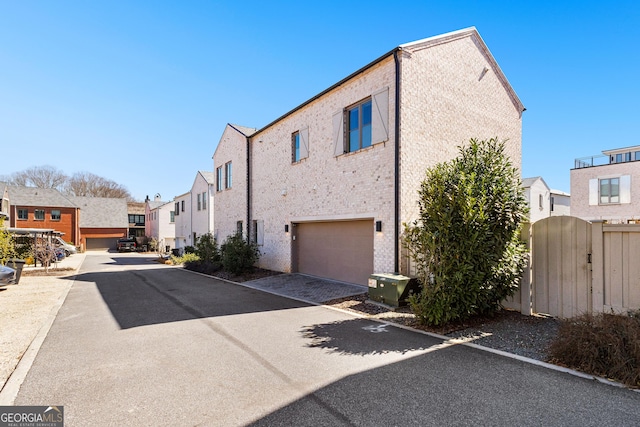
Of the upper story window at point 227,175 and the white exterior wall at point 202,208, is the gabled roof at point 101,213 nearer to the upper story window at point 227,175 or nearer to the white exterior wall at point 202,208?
the white exterior wall at point 202,208

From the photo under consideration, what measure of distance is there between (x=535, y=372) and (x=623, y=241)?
3.18m

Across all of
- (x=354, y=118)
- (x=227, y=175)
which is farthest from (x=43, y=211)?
(x=354, y=118)

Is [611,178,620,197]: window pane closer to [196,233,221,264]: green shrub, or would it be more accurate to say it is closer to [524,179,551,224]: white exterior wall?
[524,179,551,224]: white exterior wall

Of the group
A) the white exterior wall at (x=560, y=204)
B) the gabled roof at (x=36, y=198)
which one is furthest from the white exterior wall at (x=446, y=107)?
the gabled roof at (x=36, y=198)

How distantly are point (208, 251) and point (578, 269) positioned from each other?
1696 centimetres

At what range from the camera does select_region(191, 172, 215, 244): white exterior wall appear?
2590 centimetres

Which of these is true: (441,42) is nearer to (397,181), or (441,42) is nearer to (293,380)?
(397,181)

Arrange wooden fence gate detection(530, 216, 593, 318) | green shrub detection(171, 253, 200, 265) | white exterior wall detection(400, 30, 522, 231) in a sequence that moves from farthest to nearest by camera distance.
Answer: green shrub detection(171, 253, 200, 265)
white exterior wall detection(400, 30, 522, 231)
wooden fence gate detection(530, 216, 593, 318)

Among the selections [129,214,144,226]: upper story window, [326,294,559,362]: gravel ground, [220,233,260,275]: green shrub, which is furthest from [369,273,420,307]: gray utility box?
[129,214,144,226]: upper story window

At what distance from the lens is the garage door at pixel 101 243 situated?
4658 centimetres

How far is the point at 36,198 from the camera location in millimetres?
39500

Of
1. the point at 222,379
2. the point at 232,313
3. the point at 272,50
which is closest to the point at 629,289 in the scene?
the point at 222,379

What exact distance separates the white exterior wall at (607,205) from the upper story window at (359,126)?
20273 mm

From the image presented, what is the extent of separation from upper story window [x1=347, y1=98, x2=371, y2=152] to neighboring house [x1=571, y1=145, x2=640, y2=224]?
74.6 ft
